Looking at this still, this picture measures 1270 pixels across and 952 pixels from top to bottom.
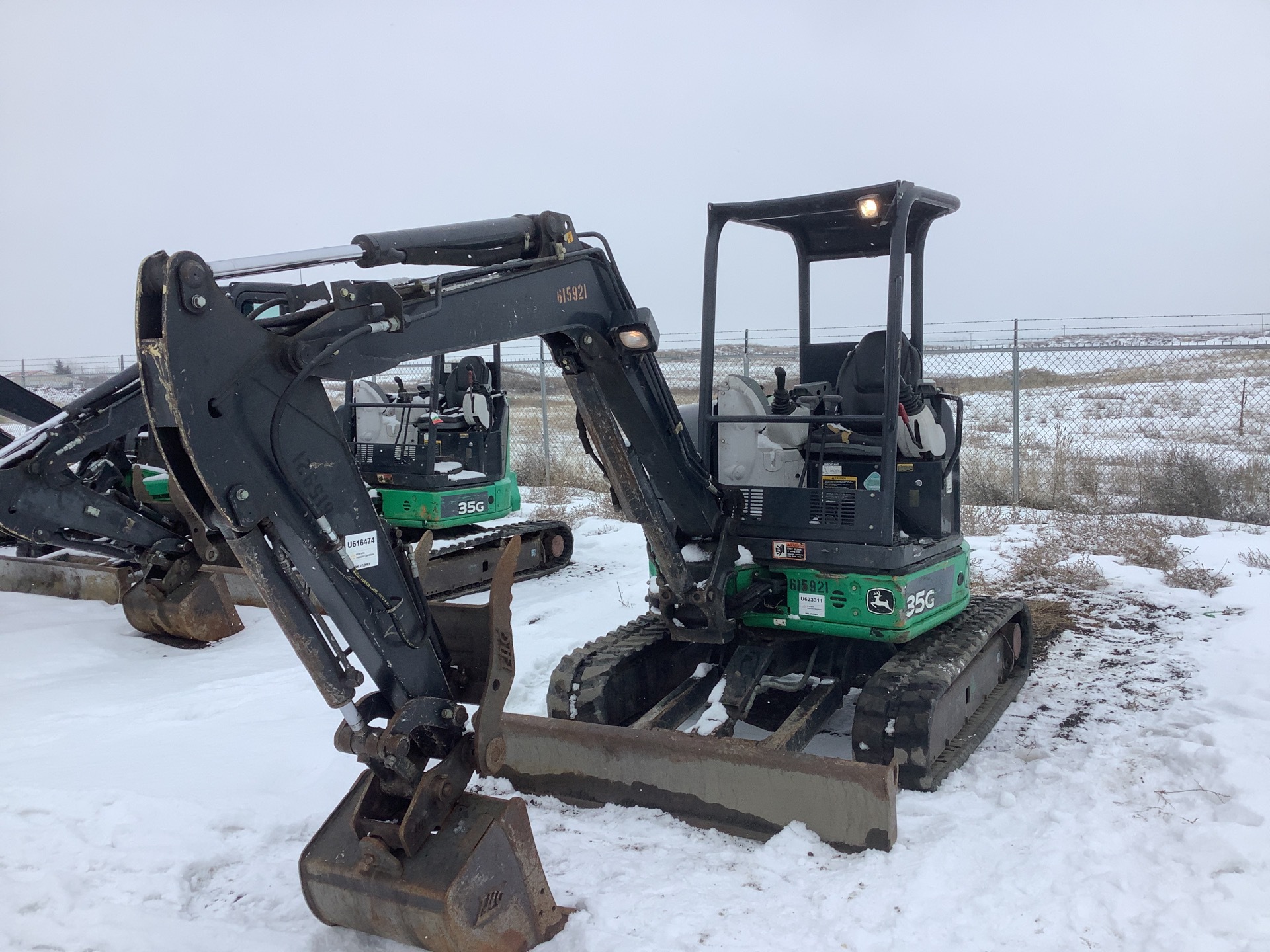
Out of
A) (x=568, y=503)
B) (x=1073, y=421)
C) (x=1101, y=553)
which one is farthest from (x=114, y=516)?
(x=1073, y=421)

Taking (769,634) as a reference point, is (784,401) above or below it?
above

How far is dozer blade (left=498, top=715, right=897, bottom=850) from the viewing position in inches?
162

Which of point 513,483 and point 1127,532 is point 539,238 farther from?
point 1127,532

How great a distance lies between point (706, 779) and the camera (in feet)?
14.5

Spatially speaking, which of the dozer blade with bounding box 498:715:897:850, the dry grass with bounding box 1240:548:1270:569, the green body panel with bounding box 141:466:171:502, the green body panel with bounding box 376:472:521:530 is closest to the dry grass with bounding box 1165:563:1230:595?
the dry grass with bounding box 1240:548:1270:569

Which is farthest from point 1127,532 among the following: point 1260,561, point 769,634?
point 769,634

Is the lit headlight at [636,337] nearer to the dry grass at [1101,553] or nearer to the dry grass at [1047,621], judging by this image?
the dry grass at [1047,621]

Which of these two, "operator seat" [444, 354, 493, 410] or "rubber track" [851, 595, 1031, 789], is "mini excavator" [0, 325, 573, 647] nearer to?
"operator seat" [444, 354, 493, 410]

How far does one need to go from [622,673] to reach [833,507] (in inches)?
57.1

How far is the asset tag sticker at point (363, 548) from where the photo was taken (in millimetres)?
3316

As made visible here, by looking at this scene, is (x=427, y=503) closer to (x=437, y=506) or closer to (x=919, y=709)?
(x=437, y=506)

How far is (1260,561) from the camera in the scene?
884cm

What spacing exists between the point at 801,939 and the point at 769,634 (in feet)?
7.77

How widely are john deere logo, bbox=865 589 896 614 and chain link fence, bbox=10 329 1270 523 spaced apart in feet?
5.33
